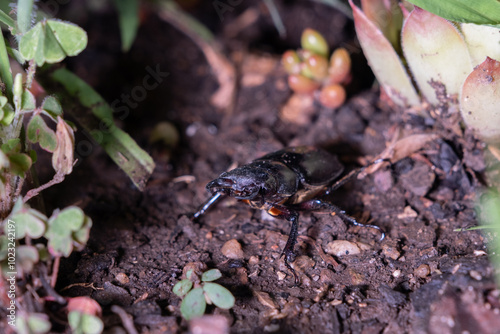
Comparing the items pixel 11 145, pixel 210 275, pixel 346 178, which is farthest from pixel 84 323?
pixel 346 178

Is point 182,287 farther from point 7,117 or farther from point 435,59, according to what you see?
point 435,59

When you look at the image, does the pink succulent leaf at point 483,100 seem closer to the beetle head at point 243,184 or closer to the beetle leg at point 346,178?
the beetle leg at point 346,178

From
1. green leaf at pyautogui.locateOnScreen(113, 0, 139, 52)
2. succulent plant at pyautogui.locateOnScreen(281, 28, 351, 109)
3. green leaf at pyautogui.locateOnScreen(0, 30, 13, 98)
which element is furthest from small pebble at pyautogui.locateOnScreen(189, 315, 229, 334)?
green leaf at pyautogui.locateOnScreen(113, 0, 139, 52)

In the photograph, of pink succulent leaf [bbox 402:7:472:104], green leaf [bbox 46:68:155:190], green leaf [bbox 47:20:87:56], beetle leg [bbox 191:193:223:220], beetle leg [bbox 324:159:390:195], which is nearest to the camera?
green leaf [bbox 47:20:87:56]

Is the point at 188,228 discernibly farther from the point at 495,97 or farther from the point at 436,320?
the point at 495,97

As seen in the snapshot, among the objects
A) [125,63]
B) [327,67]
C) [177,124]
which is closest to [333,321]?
[327,67]

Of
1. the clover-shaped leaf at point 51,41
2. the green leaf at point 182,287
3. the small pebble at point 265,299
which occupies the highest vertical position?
the clover-shaped leaf at point 51,41

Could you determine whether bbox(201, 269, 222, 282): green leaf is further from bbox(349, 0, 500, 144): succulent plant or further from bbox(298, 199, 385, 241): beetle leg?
bbox(349, 0, 500, 144): succulent plant

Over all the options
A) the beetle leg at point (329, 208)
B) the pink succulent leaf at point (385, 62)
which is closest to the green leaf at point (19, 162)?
the beetle leg at point (329, 208)
